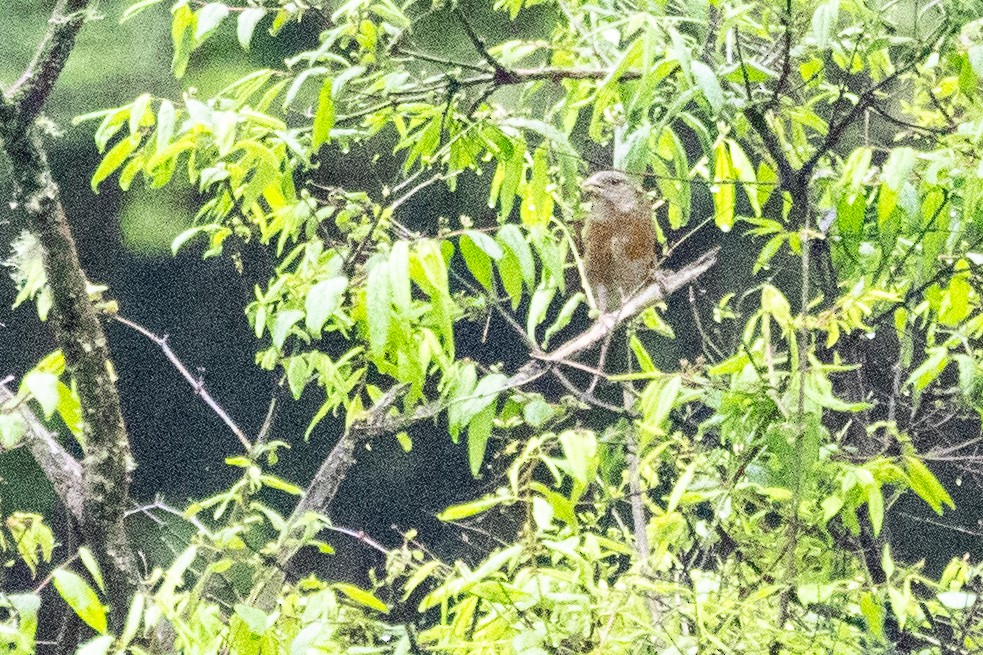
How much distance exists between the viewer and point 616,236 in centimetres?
128

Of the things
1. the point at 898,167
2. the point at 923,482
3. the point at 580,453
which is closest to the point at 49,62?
the point at 580,453

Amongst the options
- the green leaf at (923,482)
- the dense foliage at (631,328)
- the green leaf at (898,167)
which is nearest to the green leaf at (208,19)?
the dense foliage at (631,328)

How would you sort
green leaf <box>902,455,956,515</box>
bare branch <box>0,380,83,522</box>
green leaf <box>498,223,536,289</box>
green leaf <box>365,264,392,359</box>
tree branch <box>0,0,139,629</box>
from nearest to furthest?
green leaf <box>365,264,392,359</box>, green leaf <box>498,223,536,289</box>, green leaf <box>902,455,956,515</box>, tree branch <box>0,0,139,629</box>, bare branch <box>0,380,83,522</box>

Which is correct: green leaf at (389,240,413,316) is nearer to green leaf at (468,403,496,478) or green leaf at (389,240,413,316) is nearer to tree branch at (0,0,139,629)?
green leaf at (468,403,496,478)

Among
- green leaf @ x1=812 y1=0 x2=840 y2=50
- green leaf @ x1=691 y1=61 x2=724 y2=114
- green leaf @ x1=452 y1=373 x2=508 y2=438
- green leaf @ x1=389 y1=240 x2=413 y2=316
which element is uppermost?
green leaf @ x1=812 y1=0 x2=840 y2=50

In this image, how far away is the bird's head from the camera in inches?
50.0

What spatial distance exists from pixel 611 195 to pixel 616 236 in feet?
0.19

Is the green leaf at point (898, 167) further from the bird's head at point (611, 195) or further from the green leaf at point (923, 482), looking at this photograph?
the bird's head at point (611, 195)

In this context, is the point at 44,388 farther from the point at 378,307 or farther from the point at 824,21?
the point at 824,21

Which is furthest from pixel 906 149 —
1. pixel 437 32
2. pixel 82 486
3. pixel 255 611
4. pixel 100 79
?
pixel 100 79

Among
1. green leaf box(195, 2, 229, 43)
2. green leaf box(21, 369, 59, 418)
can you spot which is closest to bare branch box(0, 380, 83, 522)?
green leaf box(21, 369, 59, 418)

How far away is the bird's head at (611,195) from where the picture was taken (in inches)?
50.0

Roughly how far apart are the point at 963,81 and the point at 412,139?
1.49ft

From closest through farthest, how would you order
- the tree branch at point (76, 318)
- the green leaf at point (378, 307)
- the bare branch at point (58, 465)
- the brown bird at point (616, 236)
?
the green leaf at point (378, 307) < the tree branch at point (76, 318) < the bare branch at point (58, 465) < the brown bird at point (616, 236)
